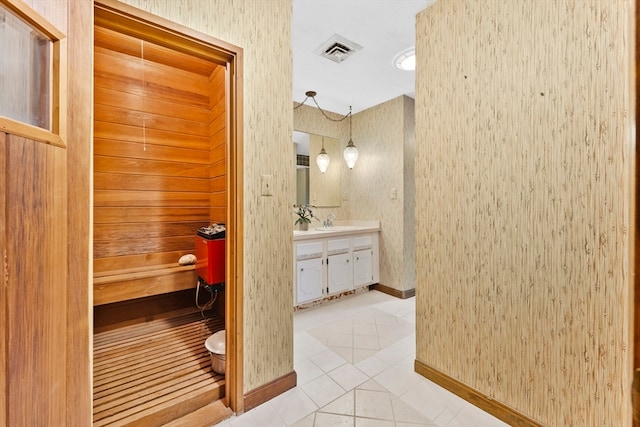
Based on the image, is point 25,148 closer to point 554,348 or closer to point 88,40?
point 88,40

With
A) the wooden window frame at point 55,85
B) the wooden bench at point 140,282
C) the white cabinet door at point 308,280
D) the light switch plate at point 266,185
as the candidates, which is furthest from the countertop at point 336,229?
the wooden window frame at point 55,85

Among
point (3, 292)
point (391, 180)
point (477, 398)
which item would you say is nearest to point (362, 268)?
point (391, 180)

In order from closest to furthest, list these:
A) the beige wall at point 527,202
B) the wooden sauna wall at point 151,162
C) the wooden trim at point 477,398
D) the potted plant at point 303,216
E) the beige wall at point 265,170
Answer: the beige wall at point 527,202 < the wooden trim at point 477,398 < the beige wall at point 265,170 < the wooden sauna wall at point 151,162 < the potted plant at point 303,216

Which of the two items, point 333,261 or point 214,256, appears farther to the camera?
point 333,261

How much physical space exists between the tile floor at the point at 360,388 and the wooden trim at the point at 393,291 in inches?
26.5

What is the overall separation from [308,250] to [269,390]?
149 cm

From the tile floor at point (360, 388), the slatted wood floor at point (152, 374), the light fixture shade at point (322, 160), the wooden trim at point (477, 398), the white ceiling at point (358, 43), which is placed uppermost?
the white ceiling at point (358, 43)

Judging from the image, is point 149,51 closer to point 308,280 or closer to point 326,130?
point 326,130

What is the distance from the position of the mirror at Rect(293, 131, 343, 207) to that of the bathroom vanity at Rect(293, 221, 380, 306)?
0.39 m

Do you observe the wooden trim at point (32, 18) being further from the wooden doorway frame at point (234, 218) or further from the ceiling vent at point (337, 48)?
the ceiling vent at point (337, 48)

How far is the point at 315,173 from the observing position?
3.69 meters

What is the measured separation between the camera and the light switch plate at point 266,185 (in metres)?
1.64

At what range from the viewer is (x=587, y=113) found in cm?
125

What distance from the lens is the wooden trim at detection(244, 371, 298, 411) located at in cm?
159
